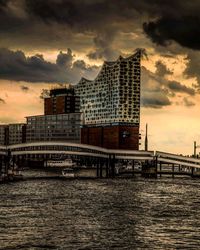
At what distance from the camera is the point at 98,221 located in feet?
214

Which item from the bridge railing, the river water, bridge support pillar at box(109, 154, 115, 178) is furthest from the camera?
the bridge railing

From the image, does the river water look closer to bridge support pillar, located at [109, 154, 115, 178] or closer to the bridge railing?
bridge support pillar, located at [109, 154, 115, 178]

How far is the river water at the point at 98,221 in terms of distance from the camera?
172 feet

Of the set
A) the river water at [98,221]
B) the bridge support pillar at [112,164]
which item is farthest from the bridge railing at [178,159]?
the river water at [98,221]

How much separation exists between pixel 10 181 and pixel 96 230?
81796mm

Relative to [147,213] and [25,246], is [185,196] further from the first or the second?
[25,246]

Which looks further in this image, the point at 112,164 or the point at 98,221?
the point at 112,164

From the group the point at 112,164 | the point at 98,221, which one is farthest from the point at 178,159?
the point at 98,221

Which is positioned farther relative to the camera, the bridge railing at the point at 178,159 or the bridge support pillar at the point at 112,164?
the bridge railing at the point at 178,159

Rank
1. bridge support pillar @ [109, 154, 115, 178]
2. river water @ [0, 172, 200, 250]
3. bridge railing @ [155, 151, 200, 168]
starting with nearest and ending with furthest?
river water @ [0, 172, 200, 250], bridge support pillar @ [109, 154, 115, 178], bridge railing @ [155, 151, 200, 168]

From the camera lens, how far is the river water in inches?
2058

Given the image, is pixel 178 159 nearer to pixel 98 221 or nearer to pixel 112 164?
pixel 112 164

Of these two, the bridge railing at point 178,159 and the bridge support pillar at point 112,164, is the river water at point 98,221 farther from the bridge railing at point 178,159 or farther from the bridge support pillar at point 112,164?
the bridge railing at point 178,159

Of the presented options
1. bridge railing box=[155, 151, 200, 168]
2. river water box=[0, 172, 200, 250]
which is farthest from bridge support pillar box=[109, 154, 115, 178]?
river water box=[0, 172, 200, 250]
